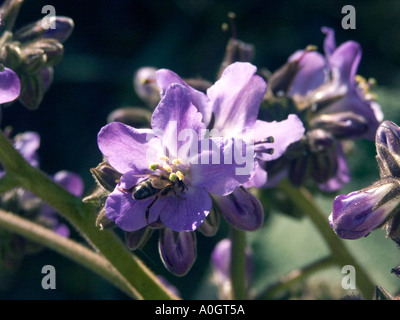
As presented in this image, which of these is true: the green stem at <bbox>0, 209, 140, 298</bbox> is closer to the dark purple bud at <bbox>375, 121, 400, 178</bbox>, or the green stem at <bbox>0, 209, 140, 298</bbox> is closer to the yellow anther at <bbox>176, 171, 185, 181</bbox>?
the yellow anther at <bbox>176, 171, 185, 181</bbox>

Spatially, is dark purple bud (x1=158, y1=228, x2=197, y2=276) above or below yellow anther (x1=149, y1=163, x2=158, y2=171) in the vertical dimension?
below

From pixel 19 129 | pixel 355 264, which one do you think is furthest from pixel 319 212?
pixel 19 129

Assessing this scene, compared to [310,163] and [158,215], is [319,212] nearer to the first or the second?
[310,163]

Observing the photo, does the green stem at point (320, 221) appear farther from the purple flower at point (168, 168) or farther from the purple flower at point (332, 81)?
the purple flower at point (168, 168)

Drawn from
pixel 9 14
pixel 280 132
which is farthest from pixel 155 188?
pixel 9 14

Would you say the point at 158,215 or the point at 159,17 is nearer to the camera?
the point at 158,215

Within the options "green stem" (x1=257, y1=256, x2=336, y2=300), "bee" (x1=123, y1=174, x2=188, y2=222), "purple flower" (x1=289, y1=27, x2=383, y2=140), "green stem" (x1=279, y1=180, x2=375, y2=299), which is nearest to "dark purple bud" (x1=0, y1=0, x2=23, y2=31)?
"bee" (x1=123, y1=174, x2=188, y2=222)

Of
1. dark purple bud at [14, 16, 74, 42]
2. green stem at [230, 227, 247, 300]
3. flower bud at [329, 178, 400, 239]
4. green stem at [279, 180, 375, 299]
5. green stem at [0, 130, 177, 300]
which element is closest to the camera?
flower bud at [329, 178, 400, 239]

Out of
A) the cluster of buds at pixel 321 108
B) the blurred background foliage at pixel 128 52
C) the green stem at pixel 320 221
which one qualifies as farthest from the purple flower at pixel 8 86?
the blurred background foliage at pixel 128 52
